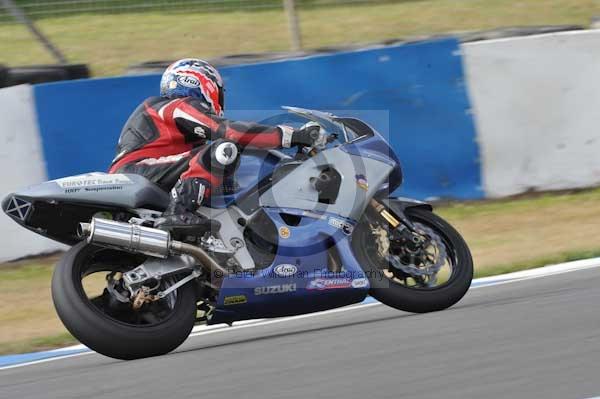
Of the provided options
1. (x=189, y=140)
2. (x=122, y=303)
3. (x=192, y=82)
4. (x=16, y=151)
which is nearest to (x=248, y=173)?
(x=189, y=140)

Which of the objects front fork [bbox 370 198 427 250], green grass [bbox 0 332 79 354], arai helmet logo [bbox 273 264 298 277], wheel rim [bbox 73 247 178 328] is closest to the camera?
wheel rim [bbox 73 247 178 328]

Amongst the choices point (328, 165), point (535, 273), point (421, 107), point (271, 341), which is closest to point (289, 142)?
point (328, 165)

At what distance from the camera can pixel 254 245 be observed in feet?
20.1

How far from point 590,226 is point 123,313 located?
480 centimetres

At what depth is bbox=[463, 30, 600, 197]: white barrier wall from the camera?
9.79 m

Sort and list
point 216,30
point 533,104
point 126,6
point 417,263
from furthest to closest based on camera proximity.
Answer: point 216,30 < point 126,6 < point 533,104 < point 417,263

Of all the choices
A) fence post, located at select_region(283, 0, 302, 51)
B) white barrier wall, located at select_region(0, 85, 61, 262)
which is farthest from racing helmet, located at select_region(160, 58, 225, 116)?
fence post, located at select_region(283, 0, 302, 51)

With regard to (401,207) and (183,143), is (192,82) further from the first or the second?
(401,207)

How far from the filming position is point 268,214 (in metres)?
6.13

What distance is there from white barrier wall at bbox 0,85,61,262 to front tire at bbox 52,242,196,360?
346 cm

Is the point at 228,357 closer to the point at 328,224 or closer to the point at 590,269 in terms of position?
the point at 328,224

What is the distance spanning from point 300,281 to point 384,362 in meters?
1.21

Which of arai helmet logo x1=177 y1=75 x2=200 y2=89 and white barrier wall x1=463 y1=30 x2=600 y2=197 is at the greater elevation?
arai helmet logo x1=177 y1=75 x2=200 y2=89

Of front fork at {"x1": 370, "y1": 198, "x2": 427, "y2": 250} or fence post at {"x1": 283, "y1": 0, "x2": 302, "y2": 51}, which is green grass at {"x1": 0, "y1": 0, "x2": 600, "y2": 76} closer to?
A: fence post at {"x1": 283, "y1": 0, "x2": 302, "y2": 51}
